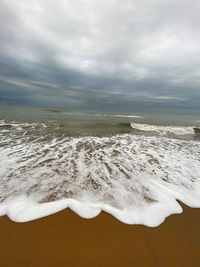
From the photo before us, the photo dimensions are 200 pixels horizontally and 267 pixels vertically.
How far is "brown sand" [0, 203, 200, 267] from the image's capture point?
5.39 feet

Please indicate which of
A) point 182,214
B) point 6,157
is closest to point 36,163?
point 6,157

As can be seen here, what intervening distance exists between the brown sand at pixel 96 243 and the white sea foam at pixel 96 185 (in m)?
0.20

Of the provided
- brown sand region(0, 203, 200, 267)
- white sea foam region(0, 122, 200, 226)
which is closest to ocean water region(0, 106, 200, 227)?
white sea foam region(0, 122, 200, 226)

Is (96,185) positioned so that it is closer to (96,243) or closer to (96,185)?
(96,185)

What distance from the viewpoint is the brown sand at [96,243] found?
64.7 inches

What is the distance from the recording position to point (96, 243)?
186cm

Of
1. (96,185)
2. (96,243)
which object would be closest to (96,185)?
(96,185)

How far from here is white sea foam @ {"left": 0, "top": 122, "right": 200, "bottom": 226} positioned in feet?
8.23

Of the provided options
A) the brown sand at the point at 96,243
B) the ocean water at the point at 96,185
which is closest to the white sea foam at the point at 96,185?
the ocean water at the point at 96,185

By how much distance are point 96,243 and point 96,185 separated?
159cm

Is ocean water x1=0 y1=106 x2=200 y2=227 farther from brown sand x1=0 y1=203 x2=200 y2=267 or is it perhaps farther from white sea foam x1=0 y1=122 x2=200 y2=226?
brown sand x1=0 y1=203 x2=200 y2=267

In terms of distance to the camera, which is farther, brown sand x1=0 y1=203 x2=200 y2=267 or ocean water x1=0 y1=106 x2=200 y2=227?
ocean water x1=0 y1=106 x2=200 y2=227

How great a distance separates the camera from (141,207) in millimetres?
2645

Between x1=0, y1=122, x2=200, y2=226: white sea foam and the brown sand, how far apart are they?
0.20 metres
